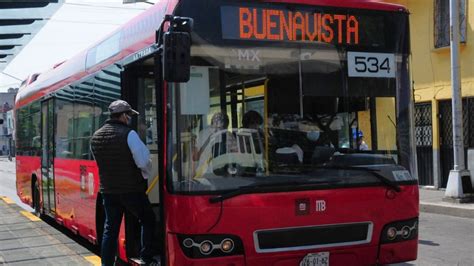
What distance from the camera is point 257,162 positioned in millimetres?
4652

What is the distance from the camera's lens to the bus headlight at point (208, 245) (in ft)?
14.5

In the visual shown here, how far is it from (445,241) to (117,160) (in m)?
5.60

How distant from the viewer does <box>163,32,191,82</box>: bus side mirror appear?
4254mm

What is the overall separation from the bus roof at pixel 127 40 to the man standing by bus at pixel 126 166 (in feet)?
2.48

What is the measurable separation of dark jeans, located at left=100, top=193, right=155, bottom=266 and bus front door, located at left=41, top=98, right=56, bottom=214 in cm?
423

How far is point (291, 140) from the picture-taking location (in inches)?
189

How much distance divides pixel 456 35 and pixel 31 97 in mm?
9163

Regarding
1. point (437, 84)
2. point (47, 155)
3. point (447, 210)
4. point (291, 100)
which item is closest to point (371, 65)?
point (291, 100)

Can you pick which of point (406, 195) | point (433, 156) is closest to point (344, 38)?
A: point (406, 195)

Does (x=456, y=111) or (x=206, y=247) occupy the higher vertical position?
(x=456, y=111)

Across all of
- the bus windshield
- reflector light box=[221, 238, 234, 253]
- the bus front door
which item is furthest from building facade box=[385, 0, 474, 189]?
reflector light box=[221, 238, 234, 253]

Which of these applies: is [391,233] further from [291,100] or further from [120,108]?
[120,108]

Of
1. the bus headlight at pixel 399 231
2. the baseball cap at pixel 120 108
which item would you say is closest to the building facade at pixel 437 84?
the bus headlight at pixel 399 231

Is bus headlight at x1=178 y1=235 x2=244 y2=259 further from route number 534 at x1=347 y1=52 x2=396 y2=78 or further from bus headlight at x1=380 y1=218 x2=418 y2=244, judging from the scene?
route number 534 at x1=347 y1=52 x2=396 y2=78
